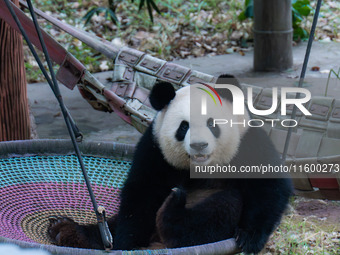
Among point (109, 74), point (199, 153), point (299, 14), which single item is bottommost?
point (109, 74)

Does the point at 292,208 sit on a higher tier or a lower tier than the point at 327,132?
lower

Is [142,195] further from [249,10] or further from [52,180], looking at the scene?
[249,10]

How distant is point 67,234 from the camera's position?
69.9 inches

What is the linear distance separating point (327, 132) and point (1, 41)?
1446 millimetres

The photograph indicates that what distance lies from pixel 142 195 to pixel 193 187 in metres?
0.16

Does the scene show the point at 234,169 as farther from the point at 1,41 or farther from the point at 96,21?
the point at 96,21

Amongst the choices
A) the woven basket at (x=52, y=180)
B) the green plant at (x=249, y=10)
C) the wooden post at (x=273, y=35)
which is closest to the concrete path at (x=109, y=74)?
the wooden post at (x=273, y=35)

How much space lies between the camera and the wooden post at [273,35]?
3.97 m

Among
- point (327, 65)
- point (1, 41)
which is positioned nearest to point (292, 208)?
point (1, 41)

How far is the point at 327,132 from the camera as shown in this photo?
221 cm

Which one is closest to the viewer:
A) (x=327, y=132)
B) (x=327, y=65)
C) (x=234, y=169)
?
(x=234, y=169)

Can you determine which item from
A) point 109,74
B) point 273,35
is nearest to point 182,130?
point 273,35

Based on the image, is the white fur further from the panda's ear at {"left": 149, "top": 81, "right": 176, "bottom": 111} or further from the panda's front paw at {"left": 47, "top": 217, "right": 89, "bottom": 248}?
the panda's front paw at {"left": 47, "top": 217, "right": 89, "bottom": 248}

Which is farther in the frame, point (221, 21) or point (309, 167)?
point (221, 21)
